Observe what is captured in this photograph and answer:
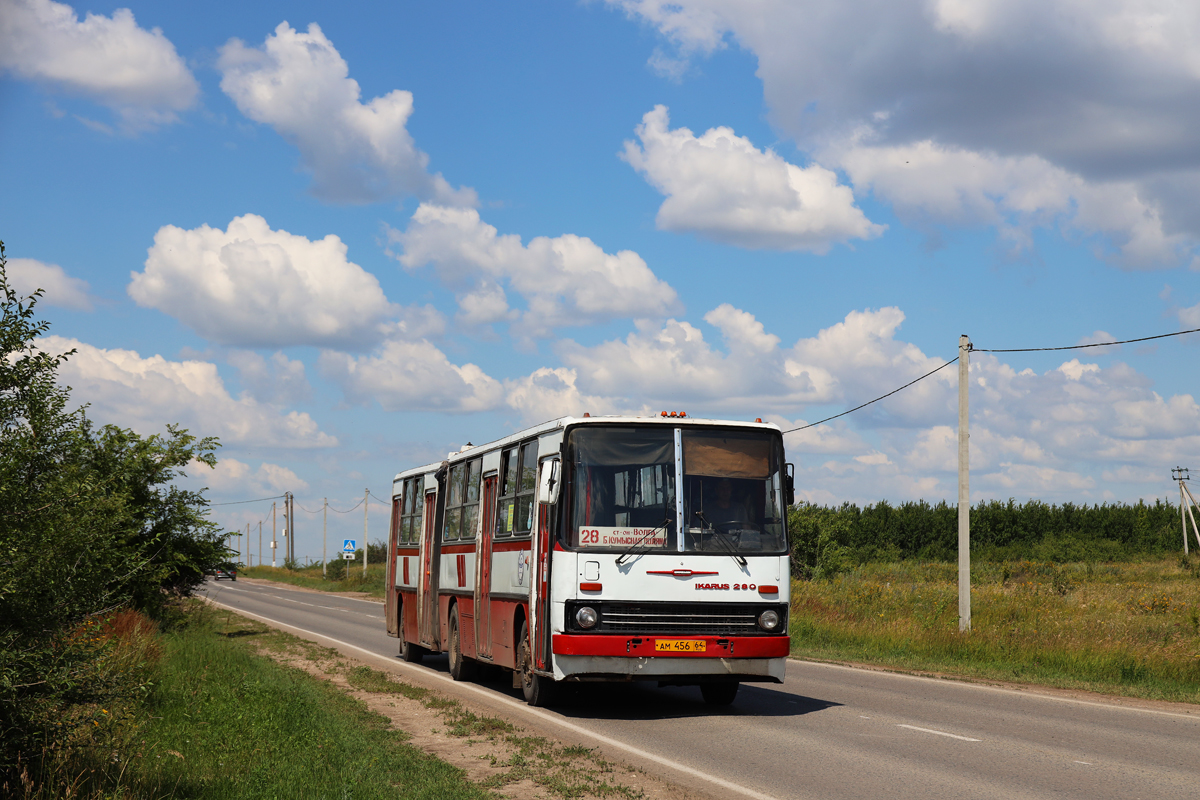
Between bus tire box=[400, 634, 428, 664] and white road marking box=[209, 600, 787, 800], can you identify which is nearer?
white road marking box=[209, 600, 787, 800]

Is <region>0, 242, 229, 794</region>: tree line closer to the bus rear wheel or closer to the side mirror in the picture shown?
the side mirror

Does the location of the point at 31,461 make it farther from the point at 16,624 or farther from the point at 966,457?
the point at 966,457

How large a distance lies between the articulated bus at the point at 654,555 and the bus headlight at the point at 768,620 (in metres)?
0.02

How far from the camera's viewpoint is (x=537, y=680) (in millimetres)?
14219

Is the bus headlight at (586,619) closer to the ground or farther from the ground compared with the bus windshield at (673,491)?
closer to the ground

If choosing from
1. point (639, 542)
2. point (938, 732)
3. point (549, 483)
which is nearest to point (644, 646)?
point (639, 542)

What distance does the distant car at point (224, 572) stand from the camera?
24188 mm

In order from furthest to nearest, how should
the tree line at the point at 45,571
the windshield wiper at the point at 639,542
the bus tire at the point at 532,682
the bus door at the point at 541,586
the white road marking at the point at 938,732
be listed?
the bus tire at the point at 532,682, the bus door at the point at 541,586, the windshield wiper at the point at 639,542, the white road marking at the point at 938,732, the tree line at the point at 45,571

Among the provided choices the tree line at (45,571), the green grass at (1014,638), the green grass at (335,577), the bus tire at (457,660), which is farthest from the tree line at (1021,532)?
the tree line at (45,571)

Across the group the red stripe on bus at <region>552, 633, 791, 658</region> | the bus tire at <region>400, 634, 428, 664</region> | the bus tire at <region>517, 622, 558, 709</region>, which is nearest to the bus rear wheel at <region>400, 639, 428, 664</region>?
the bus tire at <region>400, 634, 428, 664</region>

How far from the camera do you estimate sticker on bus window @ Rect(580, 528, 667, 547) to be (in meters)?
12.8

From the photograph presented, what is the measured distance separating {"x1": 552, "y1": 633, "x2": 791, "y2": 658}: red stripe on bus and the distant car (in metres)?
13.5

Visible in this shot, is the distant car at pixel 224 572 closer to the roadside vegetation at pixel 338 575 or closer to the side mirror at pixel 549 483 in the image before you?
the side mirror at pixel 549 483

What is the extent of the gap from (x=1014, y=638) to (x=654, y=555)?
1085 cm
